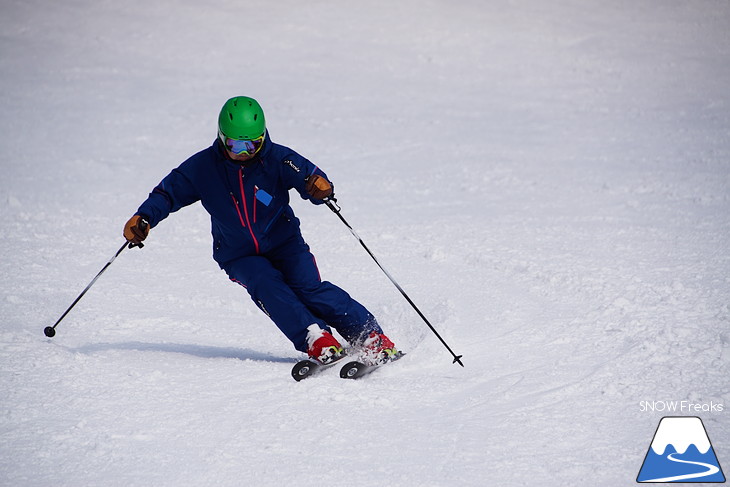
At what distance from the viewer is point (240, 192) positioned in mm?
4770

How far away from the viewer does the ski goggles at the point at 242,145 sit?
4.59 meters

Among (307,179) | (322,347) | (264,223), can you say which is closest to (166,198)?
(264,223)

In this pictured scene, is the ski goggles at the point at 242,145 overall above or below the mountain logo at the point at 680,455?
above

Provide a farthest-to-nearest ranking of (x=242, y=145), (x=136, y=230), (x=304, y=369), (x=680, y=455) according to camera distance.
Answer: (x=136, y=230), (x=242, y=145), (x=304, y=369), (x=680, y=455)

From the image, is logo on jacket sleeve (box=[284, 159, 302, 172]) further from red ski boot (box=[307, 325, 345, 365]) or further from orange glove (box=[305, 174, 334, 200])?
red ski boot (box=[307, 325, 345, 365])

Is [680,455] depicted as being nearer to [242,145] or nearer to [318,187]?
[318,187]

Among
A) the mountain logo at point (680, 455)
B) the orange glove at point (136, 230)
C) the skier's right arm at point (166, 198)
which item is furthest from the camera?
the skier's right arm at point (166, 198)

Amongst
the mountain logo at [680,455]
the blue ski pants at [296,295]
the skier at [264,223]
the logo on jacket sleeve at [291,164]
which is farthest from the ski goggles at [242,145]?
the mountain logo at [680,455]

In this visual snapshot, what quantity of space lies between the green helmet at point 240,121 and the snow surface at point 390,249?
1490 mm

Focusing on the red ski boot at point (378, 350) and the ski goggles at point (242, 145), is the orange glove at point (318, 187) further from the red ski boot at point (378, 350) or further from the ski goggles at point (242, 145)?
the red ski boot at point (378, 350)

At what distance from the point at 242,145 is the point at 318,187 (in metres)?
0.54

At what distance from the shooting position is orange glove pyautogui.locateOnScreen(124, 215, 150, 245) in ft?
15.4

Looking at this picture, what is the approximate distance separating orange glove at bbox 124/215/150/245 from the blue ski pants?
0.62 metres

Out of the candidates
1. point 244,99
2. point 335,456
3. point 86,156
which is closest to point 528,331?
point 335,456
